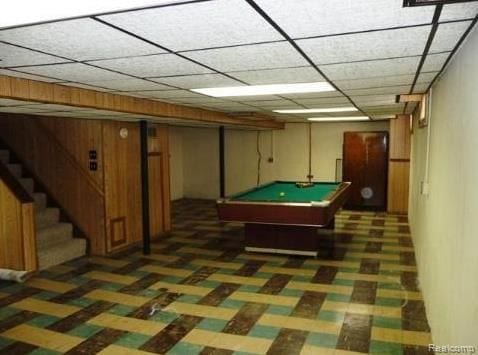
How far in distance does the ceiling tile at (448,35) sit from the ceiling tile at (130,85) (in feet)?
6.46

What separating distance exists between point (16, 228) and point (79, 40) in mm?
3803

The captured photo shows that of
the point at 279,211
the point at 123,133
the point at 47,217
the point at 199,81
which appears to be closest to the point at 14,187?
the point at 47,217

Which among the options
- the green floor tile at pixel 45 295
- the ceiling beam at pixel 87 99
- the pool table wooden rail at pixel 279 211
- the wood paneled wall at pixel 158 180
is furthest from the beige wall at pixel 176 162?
the green floor tile at pixel 45 295

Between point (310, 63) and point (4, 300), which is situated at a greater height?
point (310, 63)

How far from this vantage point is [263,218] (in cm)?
528

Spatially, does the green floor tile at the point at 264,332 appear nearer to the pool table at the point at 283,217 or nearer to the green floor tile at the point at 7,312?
the pool table at the point at 283,217

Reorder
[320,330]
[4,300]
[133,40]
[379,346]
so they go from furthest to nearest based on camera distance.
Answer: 1. [4,300]
2. [320,330]
3. [379,346]
4. [133,40]

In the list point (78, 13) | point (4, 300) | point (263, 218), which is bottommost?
point (4, 300)

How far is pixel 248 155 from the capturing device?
10.8 metres

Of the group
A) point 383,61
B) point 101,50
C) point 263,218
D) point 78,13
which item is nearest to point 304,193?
point 263,218

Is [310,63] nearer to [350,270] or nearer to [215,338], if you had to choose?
[215,338]

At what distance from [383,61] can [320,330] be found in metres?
2.25

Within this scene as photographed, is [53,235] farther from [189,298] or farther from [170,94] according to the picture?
[170,94]

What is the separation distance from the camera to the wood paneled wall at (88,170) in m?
5.77
